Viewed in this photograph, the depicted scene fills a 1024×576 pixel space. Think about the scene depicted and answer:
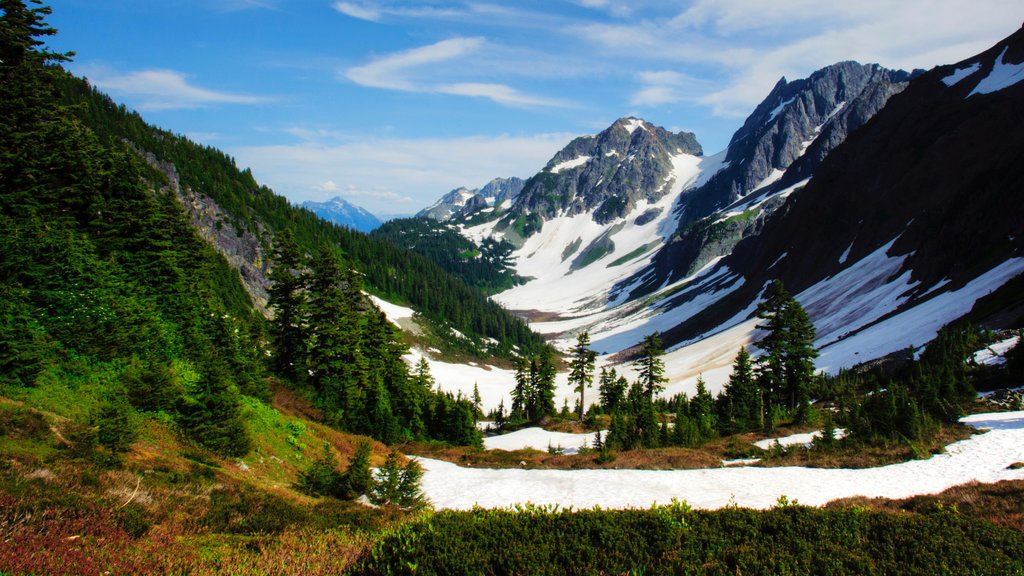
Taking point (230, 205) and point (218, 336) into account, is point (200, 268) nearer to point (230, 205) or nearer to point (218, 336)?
point (218, 336)

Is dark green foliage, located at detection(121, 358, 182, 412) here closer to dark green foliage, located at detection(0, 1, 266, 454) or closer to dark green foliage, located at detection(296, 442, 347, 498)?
dark green foliage, located at detection(0, 1, 266, 454)

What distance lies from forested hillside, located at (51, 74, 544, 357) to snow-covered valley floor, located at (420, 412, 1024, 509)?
3511 inches

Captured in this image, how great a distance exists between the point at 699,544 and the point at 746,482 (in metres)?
13.7

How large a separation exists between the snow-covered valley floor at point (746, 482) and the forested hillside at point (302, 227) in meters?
89.2

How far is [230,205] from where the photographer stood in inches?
4528

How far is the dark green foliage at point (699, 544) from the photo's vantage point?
293 inches

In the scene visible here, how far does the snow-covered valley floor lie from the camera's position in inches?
680

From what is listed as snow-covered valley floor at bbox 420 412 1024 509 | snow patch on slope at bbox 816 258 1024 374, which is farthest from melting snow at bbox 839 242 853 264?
snow-covered valley floor at bbox 420 412 1024 509

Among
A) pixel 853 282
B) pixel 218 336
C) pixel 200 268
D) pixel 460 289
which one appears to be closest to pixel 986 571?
pixel 218 336

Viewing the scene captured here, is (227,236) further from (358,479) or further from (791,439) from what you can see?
(791,439)

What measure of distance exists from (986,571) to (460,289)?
16195cm

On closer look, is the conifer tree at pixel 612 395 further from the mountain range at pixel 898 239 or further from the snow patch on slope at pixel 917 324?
the snow patch on slope at pixel 917 324

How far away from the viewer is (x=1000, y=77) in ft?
339

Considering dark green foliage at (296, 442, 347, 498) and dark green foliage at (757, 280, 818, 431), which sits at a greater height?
dark green foliage at (757, 280, 818, 431)
